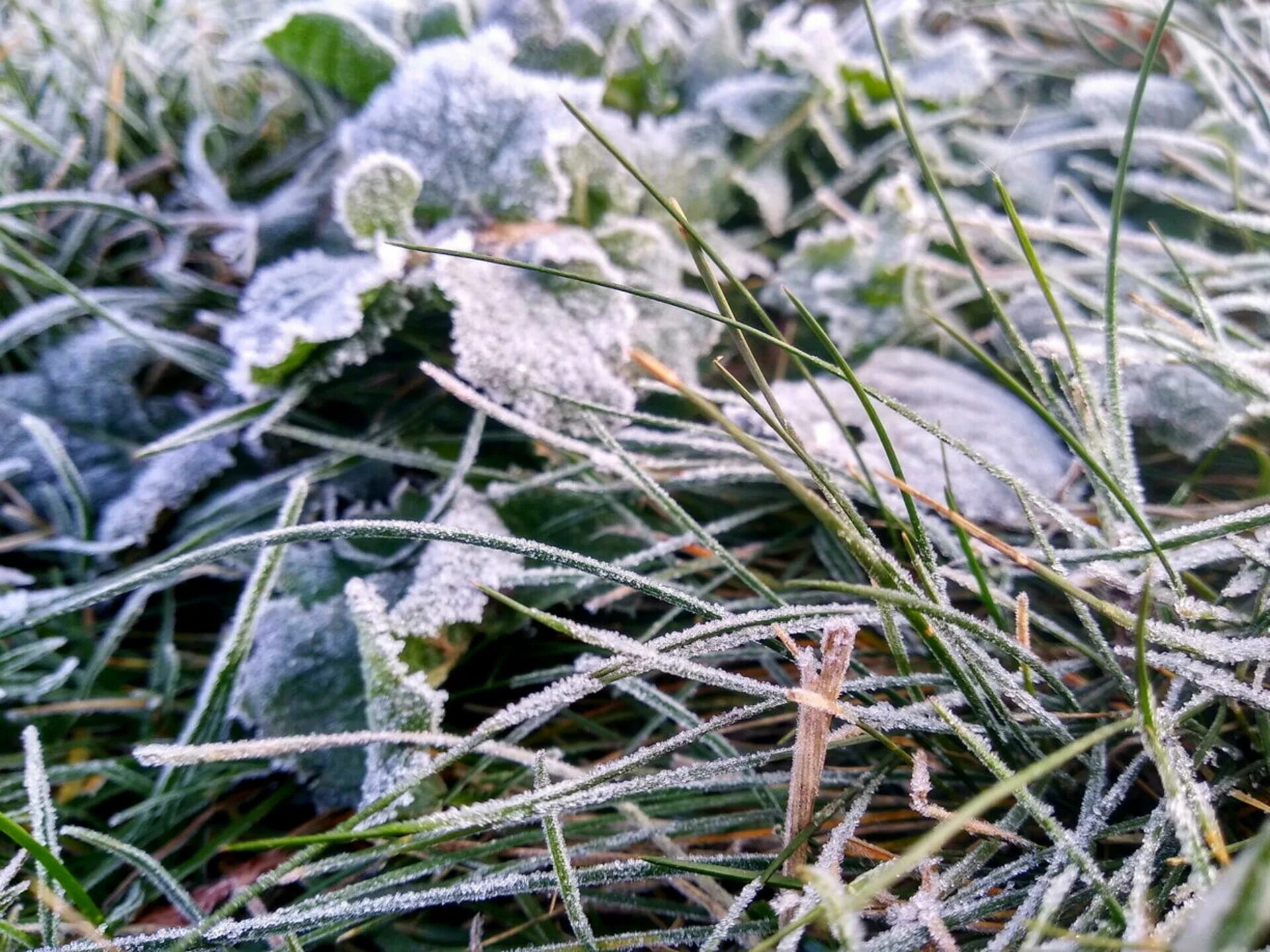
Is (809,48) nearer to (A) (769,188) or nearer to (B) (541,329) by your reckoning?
(A) (769,188)

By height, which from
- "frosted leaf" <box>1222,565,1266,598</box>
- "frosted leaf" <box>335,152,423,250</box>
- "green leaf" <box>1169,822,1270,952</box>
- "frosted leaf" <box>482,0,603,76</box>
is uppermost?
"frosted leaf" <box>482,0,603,76</box>

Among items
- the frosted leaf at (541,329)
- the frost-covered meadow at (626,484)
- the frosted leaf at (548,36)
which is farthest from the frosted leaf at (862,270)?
the frosted leaf at (548,36)

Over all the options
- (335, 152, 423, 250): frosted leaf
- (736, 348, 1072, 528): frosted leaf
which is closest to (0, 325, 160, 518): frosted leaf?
(335, 152, 423, 250): frosted leaf

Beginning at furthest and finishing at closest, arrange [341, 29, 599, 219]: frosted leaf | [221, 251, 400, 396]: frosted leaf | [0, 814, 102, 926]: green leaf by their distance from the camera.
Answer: [341, 29, 599, 219]: frosted leaf < [221, 251, 400, 396]: frosted leaf < [0, 814, 102, 926]: green leaf

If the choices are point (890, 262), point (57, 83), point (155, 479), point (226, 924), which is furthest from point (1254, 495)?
point (57, 83)

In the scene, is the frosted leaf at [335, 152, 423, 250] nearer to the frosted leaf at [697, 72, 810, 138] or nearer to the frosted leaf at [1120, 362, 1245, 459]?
the frosted leaf at [697, 72, 810, 138]

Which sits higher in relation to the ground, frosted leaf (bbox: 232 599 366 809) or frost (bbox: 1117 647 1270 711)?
frost (bbox: 1117 647 1270 711)
